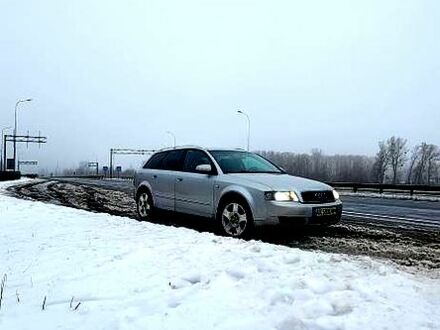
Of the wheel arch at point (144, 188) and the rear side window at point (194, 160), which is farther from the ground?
the rear side window at point (194, 160)

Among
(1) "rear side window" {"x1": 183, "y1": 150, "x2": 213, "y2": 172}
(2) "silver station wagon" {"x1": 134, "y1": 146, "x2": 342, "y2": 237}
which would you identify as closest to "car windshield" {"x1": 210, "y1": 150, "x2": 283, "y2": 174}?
(2) "silver station wagon" {"x1": 134, "y1": 146, "x2": 342, "y2": 237}

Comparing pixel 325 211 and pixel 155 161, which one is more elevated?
pixel 155 161

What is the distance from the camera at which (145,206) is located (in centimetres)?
1062

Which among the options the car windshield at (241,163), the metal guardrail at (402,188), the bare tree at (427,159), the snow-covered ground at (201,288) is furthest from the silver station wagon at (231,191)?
the bare tree at (427,159)

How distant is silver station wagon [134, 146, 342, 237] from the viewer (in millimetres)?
7621

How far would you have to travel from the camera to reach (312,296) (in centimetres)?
423

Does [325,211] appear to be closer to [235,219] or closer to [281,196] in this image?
[281,196]

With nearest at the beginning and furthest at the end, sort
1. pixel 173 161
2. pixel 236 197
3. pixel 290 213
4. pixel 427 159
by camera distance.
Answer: pixel 290 213 < pixel 236 197 < pixel 173 161 < pixel 427 159

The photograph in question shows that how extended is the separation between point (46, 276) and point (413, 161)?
414 ft

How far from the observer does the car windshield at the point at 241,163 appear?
891 cm

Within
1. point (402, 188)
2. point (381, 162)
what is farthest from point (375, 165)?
point (402, 188)

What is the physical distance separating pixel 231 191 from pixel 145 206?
3106mm

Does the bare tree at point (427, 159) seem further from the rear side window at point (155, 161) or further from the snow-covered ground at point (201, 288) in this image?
the snow-covered ground at point (201, 288)

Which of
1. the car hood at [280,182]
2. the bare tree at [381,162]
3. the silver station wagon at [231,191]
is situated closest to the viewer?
the silver station wagon at [231,191]
